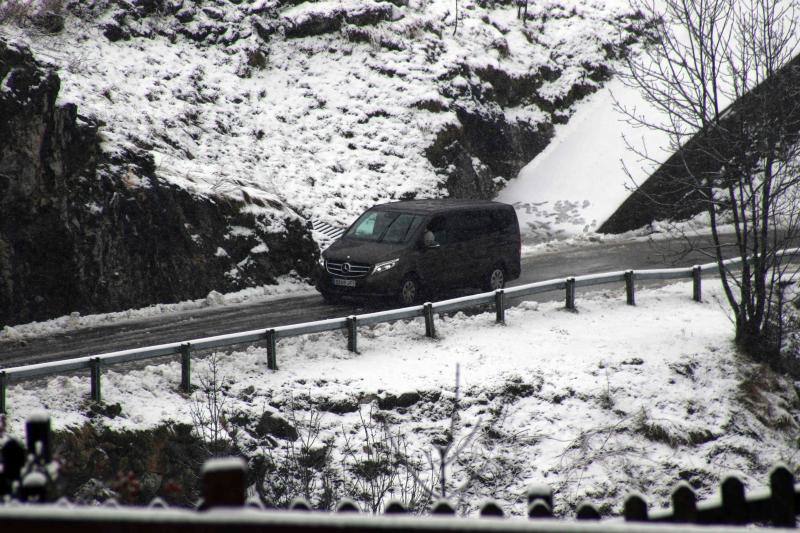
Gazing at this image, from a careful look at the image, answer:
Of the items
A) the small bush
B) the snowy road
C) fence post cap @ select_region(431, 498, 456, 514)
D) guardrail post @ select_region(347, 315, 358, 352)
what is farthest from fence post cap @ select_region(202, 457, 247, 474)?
the small bush

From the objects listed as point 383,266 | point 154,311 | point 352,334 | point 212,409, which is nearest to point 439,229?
point 383,266

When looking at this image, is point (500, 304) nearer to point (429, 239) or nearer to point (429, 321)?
point (429, 321)

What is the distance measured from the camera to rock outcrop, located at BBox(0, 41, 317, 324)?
15773 millimetres

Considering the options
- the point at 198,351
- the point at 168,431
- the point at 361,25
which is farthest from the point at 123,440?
the point at 361,25

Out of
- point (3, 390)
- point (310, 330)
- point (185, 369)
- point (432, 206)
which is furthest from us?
point (432, 206)

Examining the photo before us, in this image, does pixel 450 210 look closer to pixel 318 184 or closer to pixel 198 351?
pixel 198 351

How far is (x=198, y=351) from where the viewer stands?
498 inches

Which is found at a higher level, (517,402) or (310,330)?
(310,330)

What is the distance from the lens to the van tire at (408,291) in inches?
613

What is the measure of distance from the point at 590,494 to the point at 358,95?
1881 centimetres

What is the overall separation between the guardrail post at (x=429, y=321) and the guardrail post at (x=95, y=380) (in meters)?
5.45

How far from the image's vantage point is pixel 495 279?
57.0 feet

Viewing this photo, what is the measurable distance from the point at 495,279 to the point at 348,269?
11.1 feet

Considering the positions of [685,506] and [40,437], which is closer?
[40,437]
